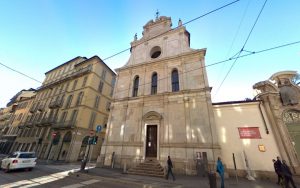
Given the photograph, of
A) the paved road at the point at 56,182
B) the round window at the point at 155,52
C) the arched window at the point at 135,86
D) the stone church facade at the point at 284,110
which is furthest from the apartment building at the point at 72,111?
the stone church facade at the point at 284,110

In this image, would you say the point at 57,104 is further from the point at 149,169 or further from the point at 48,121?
the point at 149,169

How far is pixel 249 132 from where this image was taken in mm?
10422

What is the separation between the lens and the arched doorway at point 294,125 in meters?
9.50

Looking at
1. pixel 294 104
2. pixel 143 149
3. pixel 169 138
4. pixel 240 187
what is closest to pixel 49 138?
pixel 143 149

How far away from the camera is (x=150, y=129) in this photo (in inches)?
524

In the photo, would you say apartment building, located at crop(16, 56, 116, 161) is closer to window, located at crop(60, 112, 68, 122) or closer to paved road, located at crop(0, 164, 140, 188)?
window, located at crop(60, 112, 68, 122)

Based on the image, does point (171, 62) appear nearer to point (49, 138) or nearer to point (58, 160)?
point (58, 160)

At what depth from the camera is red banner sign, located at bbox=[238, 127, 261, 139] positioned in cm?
1023

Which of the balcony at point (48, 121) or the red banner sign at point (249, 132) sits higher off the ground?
the balcony at point (48, 121)

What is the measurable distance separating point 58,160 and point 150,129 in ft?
53.0

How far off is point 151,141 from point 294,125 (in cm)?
1091

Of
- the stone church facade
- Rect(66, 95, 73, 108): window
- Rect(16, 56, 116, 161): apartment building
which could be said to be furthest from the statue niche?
Rect(66, 95, 73, 108): window

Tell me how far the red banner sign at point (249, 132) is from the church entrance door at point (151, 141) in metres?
6.99

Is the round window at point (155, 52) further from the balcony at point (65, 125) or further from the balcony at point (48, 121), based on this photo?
the balcony at point (48, 121)
